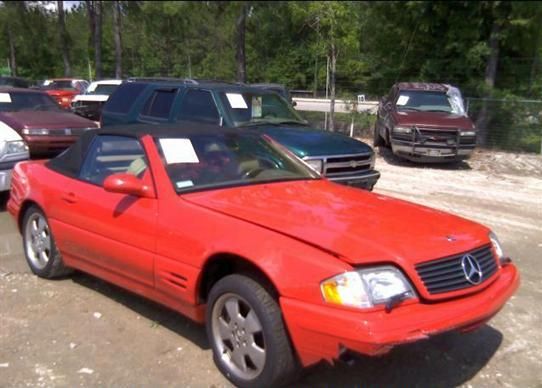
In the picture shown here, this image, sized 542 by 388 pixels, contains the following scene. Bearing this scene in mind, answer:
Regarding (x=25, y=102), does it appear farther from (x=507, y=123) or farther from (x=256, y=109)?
(x=507, y=123)

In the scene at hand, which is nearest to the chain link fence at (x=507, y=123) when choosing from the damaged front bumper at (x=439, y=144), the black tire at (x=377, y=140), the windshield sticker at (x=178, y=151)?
the damaged front bumper at (x=439, y=144)

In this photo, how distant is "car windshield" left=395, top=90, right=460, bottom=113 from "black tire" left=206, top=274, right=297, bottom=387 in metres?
10.9

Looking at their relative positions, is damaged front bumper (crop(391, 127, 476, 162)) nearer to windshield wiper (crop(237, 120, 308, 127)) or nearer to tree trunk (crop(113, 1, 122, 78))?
windshield wiper (crop(237, 120, 308, 127))

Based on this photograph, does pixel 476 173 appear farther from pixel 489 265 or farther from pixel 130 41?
pixel 130 41

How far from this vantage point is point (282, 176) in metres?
4.47

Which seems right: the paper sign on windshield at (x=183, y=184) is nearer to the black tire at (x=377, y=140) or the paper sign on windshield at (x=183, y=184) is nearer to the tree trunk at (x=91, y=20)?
the tree trunk at (x=91, y=20)

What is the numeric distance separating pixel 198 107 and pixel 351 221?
5353 mm

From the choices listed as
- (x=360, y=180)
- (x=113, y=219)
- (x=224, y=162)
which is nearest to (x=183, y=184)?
(x=224, y=162)

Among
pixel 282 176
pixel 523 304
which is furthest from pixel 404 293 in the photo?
pixel 523 304

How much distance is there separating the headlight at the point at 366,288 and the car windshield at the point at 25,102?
9164 mm

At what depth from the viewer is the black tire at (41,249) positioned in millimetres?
5059

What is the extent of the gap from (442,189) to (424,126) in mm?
2593

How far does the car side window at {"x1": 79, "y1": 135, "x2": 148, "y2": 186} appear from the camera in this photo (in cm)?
434

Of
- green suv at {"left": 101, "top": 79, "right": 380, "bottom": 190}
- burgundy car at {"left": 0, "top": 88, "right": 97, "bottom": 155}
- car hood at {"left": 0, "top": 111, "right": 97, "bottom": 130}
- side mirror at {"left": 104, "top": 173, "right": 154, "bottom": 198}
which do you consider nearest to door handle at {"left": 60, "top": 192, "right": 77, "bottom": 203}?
side mirror at {"left": 104, "top": 173, "right": 154, "bottom": 198}
